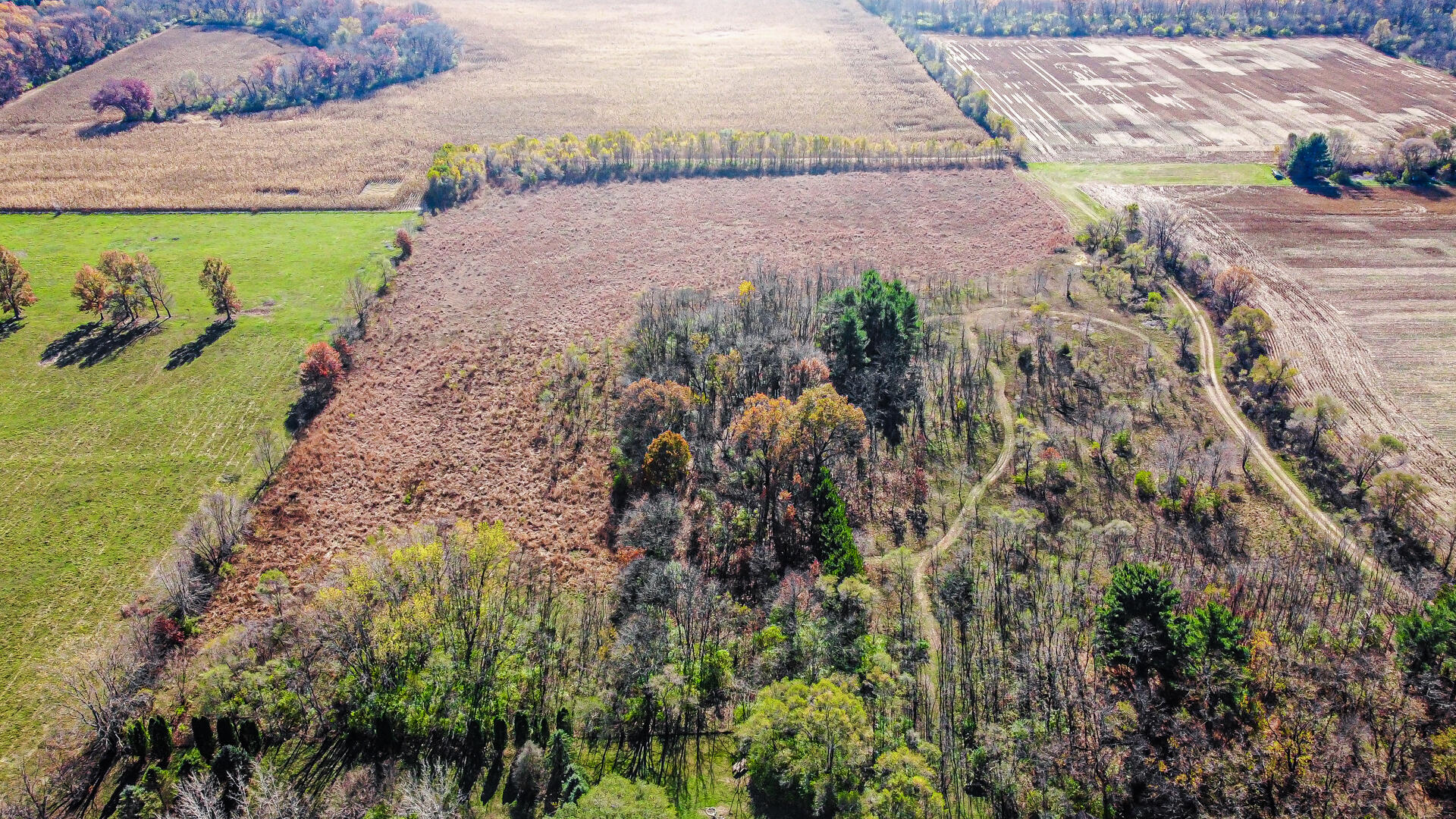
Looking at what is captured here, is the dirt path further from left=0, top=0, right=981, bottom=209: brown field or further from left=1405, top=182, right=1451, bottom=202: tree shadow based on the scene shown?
left=0, top=0, right=981, bottom=209: brown field

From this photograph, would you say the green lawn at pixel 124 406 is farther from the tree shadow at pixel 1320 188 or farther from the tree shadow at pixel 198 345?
the tree shadow at pixel 1320 188

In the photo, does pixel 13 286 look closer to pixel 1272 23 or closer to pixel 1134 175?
pixel 1134 175

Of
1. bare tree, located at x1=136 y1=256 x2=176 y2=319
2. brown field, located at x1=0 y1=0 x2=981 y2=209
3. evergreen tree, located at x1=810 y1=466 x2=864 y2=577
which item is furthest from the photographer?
brown field, located at x1=0 y1=0 x2=981 y2=209

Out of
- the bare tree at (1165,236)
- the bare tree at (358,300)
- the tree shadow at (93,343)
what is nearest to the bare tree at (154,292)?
the tree shadow at (93,343)

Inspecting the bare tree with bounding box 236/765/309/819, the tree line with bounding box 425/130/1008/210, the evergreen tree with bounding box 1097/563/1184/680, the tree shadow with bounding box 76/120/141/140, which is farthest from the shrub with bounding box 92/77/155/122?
the evergreen tree with bounding box 1097/563/1184/680

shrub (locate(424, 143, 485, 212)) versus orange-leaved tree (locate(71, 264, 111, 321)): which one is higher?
shrub (locate(424, 143, 485, 212))

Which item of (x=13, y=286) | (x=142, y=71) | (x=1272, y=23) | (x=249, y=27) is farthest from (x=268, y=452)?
(x=1272, y=23)

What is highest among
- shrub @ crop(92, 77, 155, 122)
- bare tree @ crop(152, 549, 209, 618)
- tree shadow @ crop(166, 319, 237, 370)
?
shrub @ crop(92, 77, 155, 122)

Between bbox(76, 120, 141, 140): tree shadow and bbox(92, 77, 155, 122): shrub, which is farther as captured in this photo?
bbox(92, 77, 155, 122): shrub
